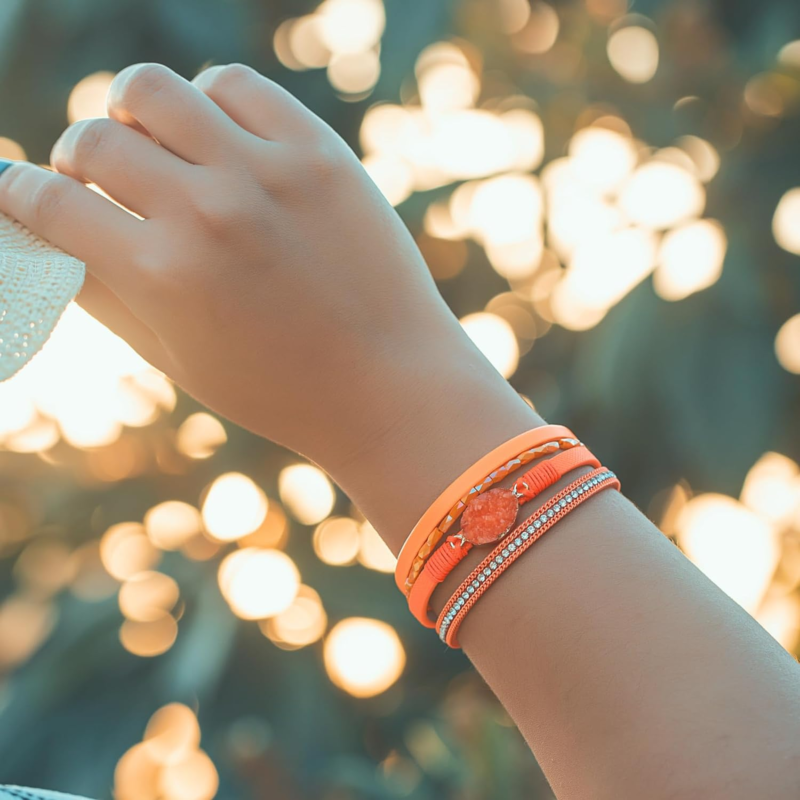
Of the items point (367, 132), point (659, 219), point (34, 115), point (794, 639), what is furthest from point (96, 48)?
point (794, 639)

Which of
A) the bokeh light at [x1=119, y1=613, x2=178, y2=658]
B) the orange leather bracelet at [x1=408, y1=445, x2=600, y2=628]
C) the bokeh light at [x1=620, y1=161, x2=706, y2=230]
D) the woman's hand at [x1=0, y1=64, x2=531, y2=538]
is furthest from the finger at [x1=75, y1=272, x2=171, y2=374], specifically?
the bokeh light at [x1=119, y1=613, x2=178, y2=658]

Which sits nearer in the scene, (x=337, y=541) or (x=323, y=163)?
(x=323, y=163)

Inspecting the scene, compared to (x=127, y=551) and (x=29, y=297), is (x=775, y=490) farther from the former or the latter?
(x=29, y=297)

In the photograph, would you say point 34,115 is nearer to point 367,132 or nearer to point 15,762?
point 367,132

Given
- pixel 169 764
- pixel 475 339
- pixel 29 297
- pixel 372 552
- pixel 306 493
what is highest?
pixel 29 297

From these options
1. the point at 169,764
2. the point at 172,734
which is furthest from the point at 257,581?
the point at 169,764

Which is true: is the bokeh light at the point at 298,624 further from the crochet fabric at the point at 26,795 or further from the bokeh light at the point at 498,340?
the crochet fabric at the point at 26,795

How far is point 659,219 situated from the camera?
4.81 feet

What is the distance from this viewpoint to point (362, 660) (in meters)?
1.68

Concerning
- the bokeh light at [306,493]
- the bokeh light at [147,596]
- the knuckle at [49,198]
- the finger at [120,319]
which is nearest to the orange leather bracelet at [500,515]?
the finger at [120,319]

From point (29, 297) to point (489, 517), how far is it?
29cm

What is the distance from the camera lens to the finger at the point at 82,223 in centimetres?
52

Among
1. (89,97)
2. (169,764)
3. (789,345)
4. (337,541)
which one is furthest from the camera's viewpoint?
(169,764)

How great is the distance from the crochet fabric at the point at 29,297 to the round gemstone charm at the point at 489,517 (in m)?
0.26
